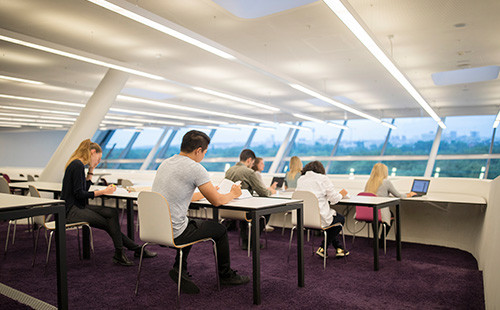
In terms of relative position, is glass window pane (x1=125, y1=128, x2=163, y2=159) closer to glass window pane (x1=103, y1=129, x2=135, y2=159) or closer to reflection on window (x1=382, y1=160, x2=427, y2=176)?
glass window pane (x1=103, y1=129, x2=135, y2=159)

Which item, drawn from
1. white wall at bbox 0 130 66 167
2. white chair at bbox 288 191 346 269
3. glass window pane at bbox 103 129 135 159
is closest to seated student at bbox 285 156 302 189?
white chair at bbox 288 191 346 269

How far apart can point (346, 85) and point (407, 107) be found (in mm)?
4299

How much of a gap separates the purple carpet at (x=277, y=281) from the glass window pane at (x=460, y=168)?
Answer: 8918 mm

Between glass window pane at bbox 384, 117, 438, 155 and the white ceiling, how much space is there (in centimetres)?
257

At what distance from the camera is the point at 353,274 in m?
3.48

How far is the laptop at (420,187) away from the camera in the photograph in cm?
501

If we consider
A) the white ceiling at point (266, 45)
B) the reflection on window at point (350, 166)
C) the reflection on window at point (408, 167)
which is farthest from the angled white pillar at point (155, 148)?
the reflection on window at point (408, 167)

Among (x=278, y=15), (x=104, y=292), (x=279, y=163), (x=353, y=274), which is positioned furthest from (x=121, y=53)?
(x=279, y=163)

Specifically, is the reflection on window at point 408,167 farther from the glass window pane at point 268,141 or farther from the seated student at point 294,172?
the seated student at point 294,172

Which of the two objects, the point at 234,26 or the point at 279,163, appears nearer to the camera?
the point at 234,26

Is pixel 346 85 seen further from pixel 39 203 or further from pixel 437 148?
pixel 39 203

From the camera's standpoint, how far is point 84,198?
352cm

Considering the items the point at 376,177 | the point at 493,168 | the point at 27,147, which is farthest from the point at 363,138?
the point at 27,147

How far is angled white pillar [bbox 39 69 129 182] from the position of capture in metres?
6.95
